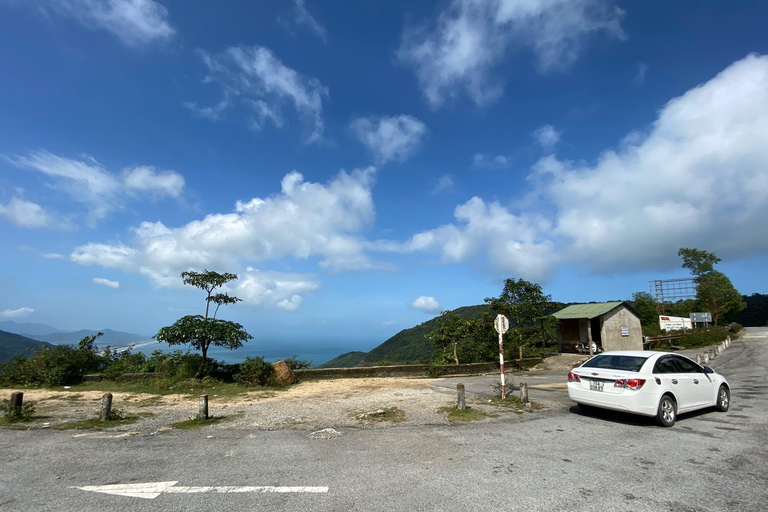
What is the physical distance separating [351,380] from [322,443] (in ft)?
30.6

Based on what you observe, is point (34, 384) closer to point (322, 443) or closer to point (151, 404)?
point (151, 404)

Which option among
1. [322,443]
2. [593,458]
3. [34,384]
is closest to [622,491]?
[593,458]

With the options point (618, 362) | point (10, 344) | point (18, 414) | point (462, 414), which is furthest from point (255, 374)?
point (10, 344)

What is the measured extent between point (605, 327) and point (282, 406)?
23.5 m

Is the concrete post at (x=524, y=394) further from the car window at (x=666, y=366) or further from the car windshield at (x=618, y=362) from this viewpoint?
the car window at (x=666, y=366)

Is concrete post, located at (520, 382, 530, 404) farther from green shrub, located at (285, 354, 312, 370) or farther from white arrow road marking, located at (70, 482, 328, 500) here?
green shrub, located at (285, 354, 312, 370)

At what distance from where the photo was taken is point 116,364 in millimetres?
16094

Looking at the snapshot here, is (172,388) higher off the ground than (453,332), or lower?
lower

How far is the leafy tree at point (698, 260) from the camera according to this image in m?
56.8

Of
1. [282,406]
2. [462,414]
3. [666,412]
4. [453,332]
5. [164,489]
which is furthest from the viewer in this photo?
[453,332]

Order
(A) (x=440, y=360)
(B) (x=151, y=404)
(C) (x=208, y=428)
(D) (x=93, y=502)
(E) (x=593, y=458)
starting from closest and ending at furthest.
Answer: (D) (x=93, y=502) < (E) (x=593, y=458) < (C) (x=208, y=428) < (B) (x=151, y=404) < (A) (x=440, y=360)

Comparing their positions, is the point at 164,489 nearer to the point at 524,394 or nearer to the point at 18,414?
the point at 18,414

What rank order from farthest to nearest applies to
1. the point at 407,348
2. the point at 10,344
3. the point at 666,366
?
1. the point at 10,344
2. the point at 407,348
3. the point at 666,366

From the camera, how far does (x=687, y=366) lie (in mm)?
8500
